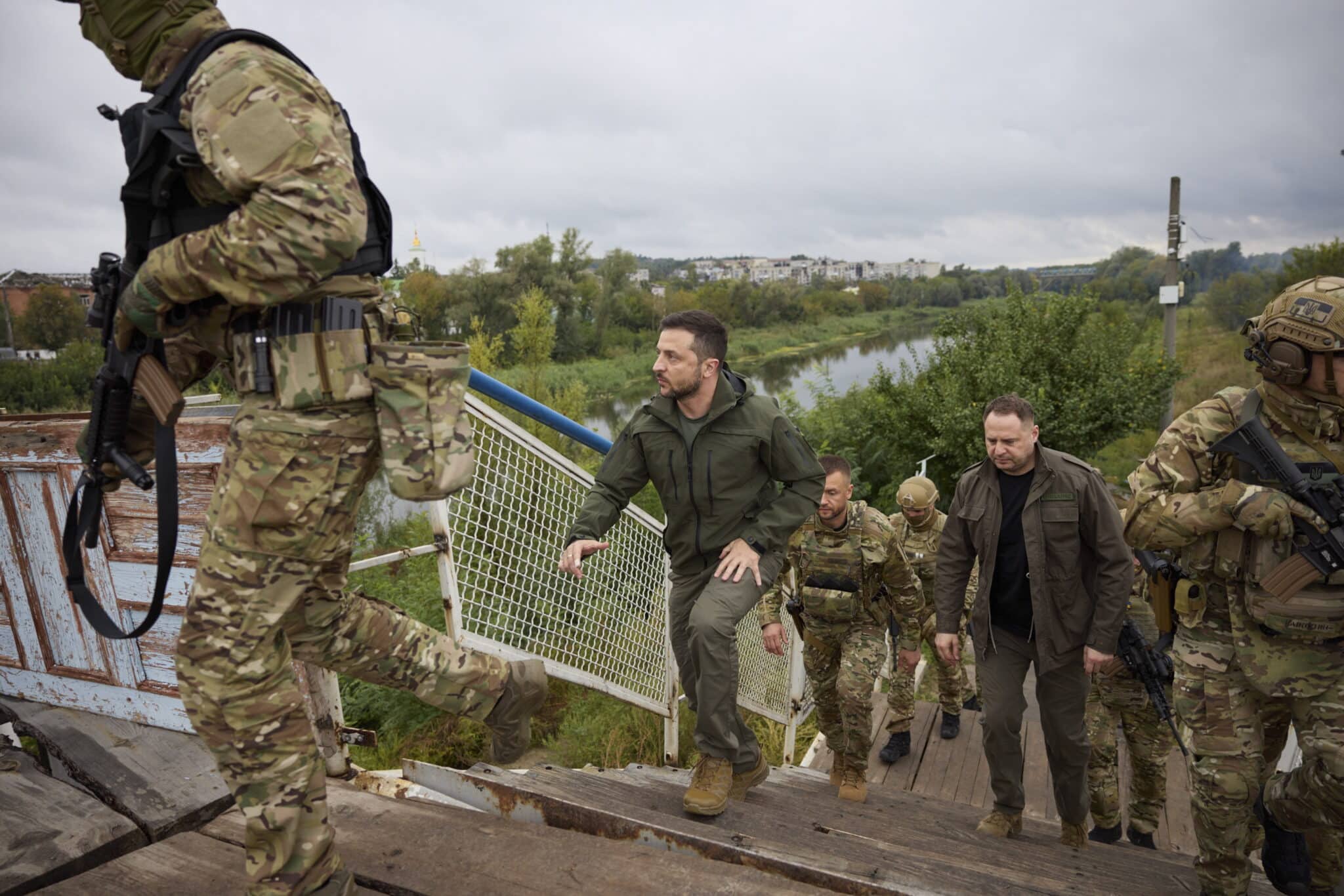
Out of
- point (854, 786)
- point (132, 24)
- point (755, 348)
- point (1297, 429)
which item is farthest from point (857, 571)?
point (755, 348)

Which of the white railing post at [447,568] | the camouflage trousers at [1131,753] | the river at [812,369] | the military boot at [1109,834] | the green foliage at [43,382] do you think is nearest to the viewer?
the white railing post at [447,568]

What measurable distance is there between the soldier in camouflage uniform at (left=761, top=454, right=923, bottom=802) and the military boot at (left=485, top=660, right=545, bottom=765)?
6.41 feet

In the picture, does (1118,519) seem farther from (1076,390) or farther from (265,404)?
(1076,390)

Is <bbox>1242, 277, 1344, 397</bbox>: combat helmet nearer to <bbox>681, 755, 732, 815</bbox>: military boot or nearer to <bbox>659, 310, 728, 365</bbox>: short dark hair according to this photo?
<bbox>659, 310, 728, 365</bbox>: short dark hair

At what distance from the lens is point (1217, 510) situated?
2.56 meters

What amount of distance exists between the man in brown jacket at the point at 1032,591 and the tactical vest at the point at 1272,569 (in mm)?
604

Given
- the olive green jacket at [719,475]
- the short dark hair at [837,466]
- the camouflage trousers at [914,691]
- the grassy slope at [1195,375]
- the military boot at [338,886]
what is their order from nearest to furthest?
1. the military boot at [338,886]
2. the olive green jacket at [719,475]
3. the short dark hair at [837,466]
4. the camouflage trousers at [914,691]
5. the grassy slope at [1195,375]

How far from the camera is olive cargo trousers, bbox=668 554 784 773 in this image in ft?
8.84

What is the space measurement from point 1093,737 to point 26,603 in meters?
4.55

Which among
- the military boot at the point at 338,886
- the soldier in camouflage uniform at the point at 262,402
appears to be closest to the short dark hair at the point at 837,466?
the soldier in camouflage uniform at the point at 262,402

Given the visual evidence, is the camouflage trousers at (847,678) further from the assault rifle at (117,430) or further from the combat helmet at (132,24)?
the combat helmet at (132,24)

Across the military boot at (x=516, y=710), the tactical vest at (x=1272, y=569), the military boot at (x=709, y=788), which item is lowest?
the military boot at (x=709, y=788)

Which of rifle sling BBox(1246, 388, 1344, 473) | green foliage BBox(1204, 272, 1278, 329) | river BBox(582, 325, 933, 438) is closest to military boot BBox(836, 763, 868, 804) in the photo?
rifle sling BBox(1246, 388, 1344, 473)

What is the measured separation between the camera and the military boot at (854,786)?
13.2ft
